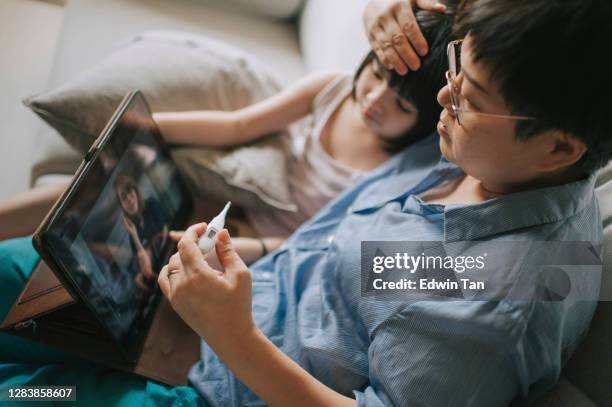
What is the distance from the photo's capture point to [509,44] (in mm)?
478

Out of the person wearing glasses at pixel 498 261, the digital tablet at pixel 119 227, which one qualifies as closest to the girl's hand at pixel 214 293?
the person wearing glasses at pixel 498 261

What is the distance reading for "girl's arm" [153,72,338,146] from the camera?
0.98m

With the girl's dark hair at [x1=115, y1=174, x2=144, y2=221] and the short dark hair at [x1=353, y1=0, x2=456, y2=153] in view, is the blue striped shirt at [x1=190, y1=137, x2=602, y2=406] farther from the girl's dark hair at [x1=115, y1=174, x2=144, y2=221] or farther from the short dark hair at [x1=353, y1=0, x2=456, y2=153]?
the girl's dark hair at [x1=115, y1=174, x2=144, y2=221]

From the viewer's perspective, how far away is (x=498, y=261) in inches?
22.8

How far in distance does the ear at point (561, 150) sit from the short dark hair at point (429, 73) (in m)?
0.28

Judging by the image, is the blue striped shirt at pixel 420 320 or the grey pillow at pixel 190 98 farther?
the grey pillow at pixel 190 98

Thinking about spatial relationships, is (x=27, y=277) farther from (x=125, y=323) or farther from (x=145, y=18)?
(x=145, y=18)

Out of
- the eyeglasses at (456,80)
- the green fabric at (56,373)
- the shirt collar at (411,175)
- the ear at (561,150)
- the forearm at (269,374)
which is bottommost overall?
the green fabric at (56,373)

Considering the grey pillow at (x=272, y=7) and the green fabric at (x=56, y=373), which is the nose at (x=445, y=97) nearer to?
the green fabric at (x=56, y=373)

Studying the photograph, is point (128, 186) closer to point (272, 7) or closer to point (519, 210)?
point (519, 210)

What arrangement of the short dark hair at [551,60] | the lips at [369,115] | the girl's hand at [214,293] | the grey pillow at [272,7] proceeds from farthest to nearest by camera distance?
1. the grey pillow at [272,7]
2. the lips at [369,115]
3. the girl's hand at [214,293]
4. the short dark hair at [551,60]

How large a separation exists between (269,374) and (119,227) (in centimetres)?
36

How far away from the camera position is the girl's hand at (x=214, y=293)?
56 cm

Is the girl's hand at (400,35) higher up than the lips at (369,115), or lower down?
higher up
